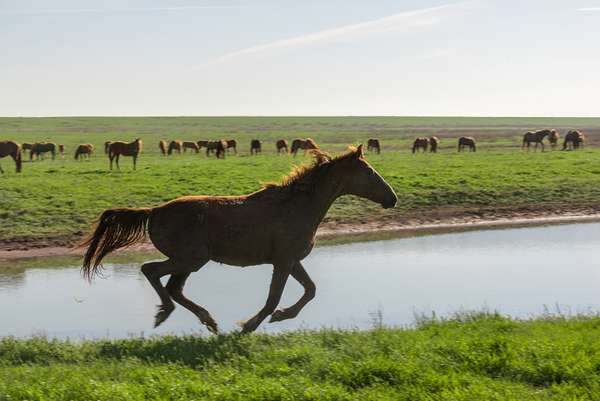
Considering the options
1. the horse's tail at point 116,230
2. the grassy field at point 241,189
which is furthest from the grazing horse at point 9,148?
the horse's tail at point 116,230

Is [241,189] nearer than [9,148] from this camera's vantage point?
Yes

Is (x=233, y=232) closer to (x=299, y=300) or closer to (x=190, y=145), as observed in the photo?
(x=299, y=300)

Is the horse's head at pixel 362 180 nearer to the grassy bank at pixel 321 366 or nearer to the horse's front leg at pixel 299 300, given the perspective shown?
the horse's front leg at pixel 299 300

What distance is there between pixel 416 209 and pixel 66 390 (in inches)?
795

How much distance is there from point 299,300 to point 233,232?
1.08 meters

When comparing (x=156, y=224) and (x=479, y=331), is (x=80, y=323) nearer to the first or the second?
(x=156, y=224)

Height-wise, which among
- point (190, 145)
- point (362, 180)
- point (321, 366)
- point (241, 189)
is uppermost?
point (362, 180)

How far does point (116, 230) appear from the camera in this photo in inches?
383

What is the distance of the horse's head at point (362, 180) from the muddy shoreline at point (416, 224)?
11038mm

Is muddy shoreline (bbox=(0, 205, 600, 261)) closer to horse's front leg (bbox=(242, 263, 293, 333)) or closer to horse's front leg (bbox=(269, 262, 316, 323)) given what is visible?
horse's front leg (bbox=(269, 262, 316, 323))

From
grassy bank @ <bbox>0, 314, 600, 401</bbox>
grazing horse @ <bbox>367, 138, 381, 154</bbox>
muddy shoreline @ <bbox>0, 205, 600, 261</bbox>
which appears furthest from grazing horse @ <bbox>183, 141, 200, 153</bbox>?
grassy bank @ <bbox>0, 314, 600, 401</bbox>

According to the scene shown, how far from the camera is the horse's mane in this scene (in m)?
9.87

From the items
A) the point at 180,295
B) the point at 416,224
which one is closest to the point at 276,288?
the point at 180,295

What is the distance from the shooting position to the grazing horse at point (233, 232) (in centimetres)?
938
